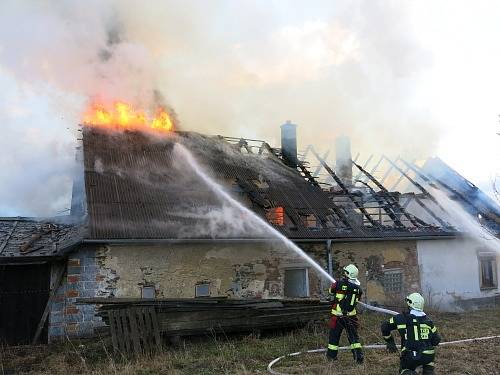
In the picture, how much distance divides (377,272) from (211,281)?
525cm

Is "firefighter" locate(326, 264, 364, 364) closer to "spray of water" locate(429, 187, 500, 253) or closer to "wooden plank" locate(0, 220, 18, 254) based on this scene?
"wooden plank" locate(0, 220, 18, 254)

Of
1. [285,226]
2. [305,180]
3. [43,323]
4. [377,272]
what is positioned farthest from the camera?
[305,180]

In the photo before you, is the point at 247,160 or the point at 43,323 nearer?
the point at 43,323

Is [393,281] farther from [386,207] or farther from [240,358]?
[240,358]

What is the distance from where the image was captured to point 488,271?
1638 cm

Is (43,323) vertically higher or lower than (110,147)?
lower

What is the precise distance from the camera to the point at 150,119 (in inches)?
652

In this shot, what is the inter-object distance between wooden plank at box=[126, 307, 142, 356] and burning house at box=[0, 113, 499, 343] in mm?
1823

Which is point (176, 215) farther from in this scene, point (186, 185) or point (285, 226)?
point (285, 226)

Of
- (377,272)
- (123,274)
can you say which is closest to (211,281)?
(123,274)

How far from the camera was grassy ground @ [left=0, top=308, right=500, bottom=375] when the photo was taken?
7.43m

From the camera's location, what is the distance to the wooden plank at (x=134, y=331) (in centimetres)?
853

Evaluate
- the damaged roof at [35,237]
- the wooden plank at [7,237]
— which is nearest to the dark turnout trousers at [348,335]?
the damaged roof at [35,237]

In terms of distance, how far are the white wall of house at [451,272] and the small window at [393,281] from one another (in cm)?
87
